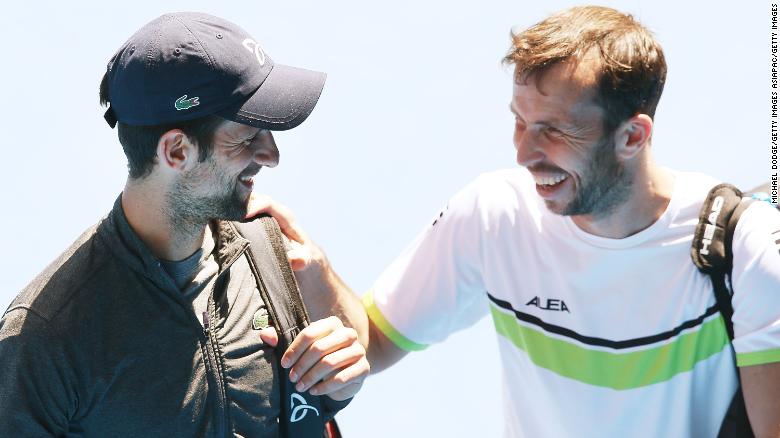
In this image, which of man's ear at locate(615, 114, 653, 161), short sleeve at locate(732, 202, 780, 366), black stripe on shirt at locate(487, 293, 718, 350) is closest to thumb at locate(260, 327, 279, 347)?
black stripe on shirt at locate(487, 293, 718, 350)

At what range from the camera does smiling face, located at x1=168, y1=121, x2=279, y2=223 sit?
3.54 meters

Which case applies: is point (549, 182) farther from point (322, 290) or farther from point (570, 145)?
point (322, 290)

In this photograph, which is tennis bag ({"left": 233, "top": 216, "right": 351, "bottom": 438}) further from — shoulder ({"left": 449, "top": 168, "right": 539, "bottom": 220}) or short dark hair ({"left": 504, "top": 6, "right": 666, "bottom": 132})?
short dark hair ({"left": 504, "top": 6, "right": 666, "bottom": 132})

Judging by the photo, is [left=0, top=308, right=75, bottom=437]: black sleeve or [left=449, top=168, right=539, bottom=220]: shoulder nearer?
[left=0, top=308, right=75, bottom=437]: black sleeve

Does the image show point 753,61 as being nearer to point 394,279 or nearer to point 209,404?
point 394,279

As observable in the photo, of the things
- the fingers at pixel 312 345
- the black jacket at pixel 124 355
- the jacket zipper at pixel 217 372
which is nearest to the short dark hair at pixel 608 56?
the fingers at pixel 312 345

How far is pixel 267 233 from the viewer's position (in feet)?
12.6

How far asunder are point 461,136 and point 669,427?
168 inches

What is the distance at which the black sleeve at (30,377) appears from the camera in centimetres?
316

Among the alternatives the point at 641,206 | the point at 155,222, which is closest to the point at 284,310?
the point at 155,222

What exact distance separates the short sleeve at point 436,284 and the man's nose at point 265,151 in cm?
74

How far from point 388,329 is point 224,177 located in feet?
3.25

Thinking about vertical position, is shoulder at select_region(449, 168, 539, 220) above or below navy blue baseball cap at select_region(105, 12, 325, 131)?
below

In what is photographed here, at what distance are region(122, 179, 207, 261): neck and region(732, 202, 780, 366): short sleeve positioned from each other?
5.34 feet
